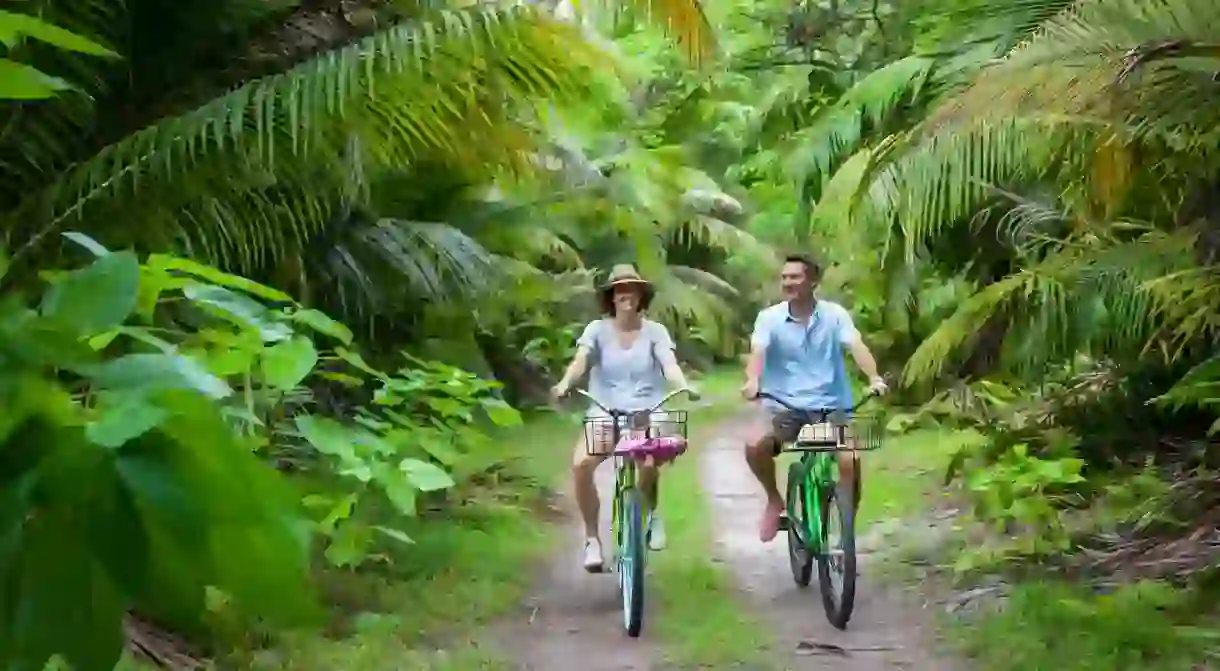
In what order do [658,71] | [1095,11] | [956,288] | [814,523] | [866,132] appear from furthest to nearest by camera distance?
[658,71] → [956,288] → [866,132] → [814,523] → [1095,11]

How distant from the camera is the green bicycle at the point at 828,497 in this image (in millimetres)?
4836

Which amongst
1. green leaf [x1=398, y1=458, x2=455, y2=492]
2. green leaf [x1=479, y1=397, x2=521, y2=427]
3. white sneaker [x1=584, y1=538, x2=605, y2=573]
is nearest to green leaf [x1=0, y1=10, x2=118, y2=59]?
green leaf [x1=398, y1=458, x2=455, y2=492]

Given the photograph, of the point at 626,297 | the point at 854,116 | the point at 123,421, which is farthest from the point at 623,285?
the point at 123,421

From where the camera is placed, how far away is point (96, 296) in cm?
96

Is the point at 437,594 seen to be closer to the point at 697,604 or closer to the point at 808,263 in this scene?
the point at 697,604

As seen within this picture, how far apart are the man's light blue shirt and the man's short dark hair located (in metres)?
0.15

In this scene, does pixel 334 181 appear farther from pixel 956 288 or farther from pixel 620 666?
pixel 956 288

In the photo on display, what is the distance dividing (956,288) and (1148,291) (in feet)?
18.4

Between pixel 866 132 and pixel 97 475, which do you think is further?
pixel 866 132

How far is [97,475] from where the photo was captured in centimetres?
81

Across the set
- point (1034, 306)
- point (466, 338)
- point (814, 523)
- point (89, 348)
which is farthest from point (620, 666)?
point (466, 338)

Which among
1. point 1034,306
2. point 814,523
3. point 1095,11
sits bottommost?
point 814,523

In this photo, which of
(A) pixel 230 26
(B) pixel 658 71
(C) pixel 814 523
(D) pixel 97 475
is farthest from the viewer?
(B) pixel 658 71

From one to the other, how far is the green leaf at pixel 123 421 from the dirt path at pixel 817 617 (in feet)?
13.0
